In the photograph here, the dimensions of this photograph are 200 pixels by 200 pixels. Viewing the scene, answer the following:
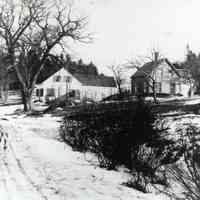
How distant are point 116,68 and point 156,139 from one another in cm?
5059

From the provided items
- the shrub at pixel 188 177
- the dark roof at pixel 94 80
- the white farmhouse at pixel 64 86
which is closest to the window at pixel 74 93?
the white farmhouse at pixel 64 86

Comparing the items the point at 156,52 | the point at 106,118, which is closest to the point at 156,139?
the point at 106,118

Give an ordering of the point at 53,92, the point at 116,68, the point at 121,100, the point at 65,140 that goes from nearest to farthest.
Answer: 1. the point at 121,100
2. the point at 65,140
3. the point at 53,92
4. the point at 116,68

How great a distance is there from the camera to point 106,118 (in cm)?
738

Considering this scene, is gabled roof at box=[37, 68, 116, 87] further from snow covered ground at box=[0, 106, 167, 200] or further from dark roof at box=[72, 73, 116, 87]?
snow covered ground at box=[0, 106, 167, 200]

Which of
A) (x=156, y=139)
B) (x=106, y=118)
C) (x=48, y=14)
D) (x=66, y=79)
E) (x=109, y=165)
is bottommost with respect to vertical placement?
(x=109, y=165)

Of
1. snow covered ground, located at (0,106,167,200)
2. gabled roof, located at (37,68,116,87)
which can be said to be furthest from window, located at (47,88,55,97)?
snow covered ground, located at (0,106,167,200)

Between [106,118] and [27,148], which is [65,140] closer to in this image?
[27,148]

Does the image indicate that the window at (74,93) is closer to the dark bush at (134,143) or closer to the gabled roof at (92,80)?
the gabled roof at (92,80)

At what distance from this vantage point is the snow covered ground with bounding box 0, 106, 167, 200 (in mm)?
4848

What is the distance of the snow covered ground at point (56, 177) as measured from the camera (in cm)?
485

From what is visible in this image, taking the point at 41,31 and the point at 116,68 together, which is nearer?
the point at 41,31

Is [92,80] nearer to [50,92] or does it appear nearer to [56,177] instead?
[50,92]

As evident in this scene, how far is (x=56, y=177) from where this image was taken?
5883 mm
